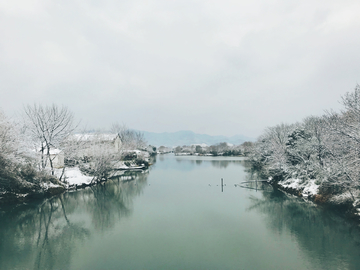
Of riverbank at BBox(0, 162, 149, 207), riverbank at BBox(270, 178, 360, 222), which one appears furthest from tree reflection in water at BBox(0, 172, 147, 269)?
riverbank at BBox(270, 178, 360, 222)

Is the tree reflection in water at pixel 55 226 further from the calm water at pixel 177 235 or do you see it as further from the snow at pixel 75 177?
the snow at pixel 75 177

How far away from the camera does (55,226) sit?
567 inches

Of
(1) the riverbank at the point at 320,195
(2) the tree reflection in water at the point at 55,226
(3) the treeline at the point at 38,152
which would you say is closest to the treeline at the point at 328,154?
(1) the riverbank at the point at 320,195

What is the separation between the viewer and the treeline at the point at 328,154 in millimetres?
14109

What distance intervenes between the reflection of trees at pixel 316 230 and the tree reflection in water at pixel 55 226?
33.8 feet

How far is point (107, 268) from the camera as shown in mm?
8938

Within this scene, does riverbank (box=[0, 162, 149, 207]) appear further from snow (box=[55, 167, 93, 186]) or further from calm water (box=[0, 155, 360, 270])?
calm water (box=[0, 155, 360, 270])

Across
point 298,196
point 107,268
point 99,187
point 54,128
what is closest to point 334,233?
point 298,196

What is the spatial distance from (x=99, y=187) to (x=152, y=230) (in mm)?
16334

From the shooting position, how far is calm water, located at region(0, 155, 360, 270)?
31.1ft

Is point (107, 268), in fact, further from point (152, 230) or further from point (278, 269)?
point (278, 269)

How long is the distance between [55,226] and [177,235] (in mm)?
8042

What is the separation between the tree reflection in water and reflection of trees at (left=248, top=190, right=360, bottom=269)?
10302 millimetres

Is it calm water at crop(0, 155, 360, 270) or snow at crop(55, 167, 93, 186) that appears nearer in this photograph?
calm water at crop(0, 155, 360, 270)
